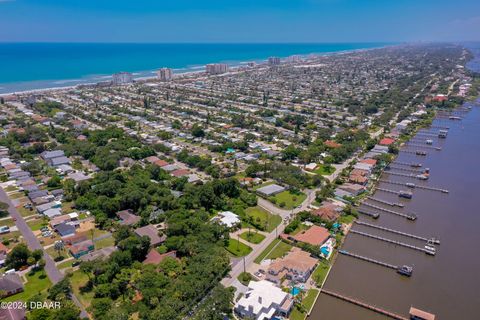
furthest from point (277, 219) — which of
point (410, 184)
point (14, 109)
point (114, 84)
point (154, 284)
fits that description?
point (114, 84)

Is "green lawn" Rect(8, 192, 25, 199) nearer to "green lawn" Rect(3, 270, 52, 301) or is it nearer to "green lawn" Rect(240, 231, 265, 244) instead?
"green lawn" Rect(3, 270, 52, 301)

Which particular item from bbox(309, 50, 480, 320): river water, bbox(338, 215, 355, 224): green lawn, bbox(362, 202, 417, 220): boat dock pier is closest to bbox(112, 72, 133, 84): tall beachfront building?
bbox(309, 50, 480, 320): river water

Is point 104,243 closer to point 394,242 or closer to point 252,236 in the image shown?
point 252,236

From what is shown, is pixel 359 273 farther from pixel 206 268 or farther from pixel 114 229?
pixel 114 229

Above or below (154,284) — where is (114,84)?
above

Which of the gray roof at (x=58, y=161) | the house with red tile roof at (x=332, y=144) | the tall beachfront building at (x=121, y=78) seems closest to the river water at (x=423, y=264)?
the house with red tile roof at (x=332, y=144)

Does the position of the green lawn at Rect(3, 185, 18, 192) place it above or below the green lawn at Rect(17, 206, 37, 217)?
above
